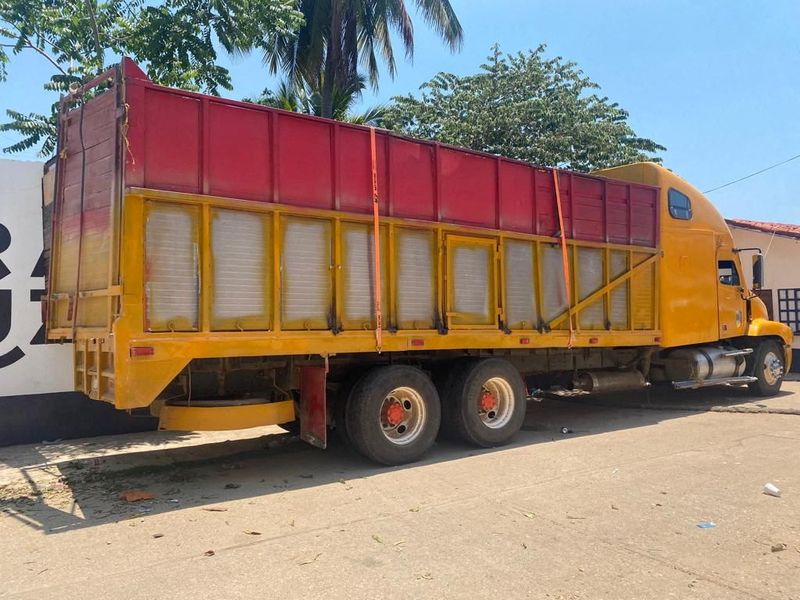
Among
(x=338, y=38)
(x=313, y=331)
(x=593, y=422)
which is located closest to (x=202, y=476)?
(x=313, y=331)

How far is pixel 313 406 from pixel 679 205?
23.7 feet

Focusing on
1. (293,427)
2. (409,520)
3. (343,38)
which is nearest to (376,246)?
(293,427)

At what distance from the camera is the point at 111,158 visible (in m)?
5.77

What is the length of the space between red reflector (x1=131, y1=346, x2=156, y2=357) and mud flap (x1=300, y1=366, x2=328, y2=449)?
5.84 feet

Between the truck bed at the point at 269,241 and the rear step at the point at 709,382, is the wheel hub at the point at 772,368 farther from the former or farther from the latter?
the truck bed at the point at 269,241

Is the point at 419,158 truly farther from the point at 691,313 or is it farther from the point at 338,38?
the point at 338,38

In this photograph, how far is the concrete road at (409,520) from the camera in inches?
154

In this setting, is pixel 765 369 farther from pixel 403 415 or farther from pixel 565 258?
pixel 403 415

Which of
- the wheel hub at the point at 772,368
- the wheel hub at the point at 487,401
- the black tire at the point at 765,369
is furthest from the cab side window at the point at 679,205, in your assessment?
the wheel hub at the point at 487,401

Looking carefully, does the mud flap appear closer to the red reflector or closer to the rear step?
the red reflector

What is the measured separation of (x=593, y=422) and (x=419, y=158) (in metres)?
4.97

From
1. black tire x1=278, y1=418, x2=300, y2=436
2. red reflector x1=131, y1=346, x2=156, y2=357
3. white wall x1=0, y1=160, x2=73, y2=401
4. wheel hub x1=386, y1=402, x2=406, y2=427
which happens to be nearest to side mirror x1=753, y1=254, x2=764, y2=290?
wheel hub x1=386, y1=402, x2=406, y2=427

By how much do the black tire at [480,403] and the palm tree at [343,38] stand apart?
34.9ft

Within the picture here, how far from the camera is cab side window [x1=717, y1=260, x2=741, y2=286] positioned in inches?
439
